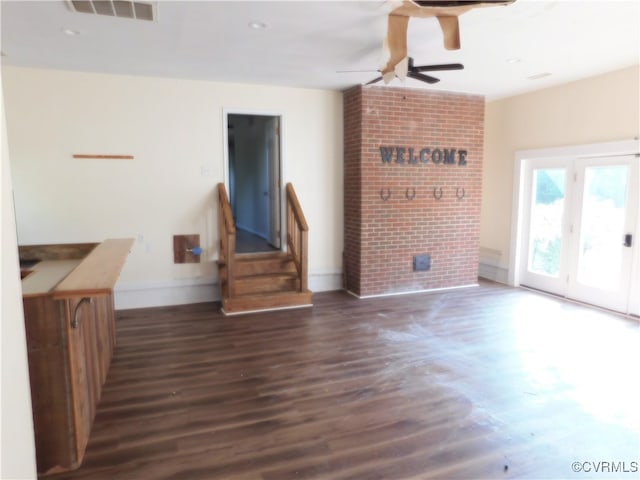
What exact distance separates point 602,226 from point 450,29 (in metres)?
3.51

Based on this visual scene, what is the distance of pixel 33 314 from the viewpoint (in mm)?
2100

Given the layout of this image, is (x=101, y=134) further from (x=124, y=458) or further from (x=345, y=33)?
(x=124, y=458)

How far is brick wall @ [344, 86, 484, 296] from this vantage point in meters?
5.44

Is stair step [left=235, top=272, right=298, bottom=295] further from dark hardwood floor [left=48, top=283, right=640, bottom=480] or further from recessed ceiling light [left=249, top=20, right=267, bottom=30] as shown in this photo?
recessed ceiling light [left=249, top=20, right=267, bottom=30]

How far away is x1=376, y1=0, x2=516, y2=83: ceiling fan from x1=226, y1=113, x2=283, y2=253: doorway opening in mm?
2608

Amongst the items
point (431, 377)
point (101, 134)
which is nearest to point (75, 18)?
point (101, 134)

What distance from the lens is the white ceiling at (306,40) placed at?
305 cm

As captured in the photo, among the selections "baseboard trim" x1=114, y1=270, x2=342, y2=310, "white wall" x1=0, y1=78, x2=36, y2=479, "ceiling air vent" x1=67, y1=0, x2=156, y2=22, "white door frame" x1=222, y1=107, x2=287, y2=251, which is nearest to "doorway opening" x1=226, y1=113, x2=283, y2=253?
"white door frame" x1=222, y1=107, x2=287, y2=251

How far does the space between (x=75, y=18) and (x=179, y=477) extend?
3.38 m

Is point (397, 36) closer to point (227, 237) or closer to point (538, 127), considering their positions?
point (227, 237)

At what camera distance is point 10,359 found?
3.97 feet

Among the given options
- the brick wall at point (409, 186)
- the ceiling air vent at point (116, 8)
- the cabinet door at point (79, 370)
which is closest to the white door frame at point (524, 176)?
the brick wall at point (409, 186)

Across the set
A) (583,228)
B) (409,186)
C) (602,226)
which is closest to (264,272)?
(409,186)

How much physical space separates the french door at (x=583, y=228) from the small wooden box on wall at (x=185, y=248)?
469 centimetres
